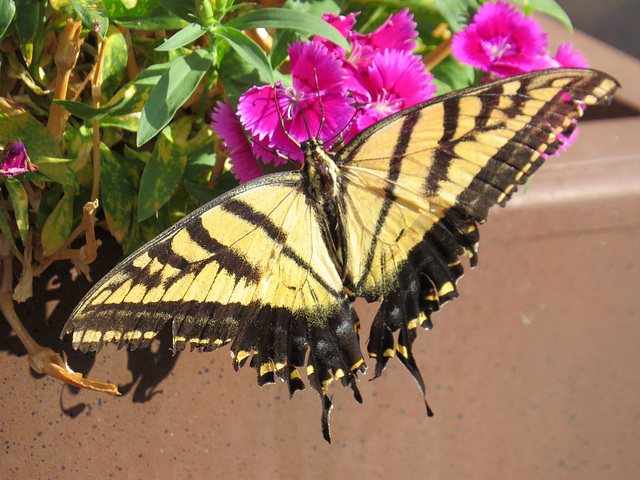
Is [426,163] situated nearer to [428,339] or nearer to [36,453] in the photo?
[428,339]

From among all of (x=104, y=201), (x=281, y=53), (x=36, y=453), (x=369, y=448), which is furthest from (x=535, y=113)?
(x=36, y=453)

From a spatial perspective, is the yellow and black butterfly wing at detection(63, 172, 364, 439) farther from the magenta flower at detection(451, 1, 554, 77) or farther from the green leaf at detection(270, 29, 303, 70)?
the magenta flower at detection(451, 1, 554, 77)

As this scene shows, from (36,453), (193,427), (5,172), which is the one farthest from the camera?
(193,427)

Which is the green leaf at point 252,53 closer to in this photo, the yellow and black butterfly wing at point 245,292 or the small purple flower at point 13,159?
the yellow and black butterfly wing at point 245,292

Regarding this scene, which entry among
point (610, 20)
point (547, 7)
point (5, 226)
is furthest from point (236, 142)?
point (610, 20)

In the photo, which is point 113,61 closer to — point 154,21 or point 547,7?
point 154,21
